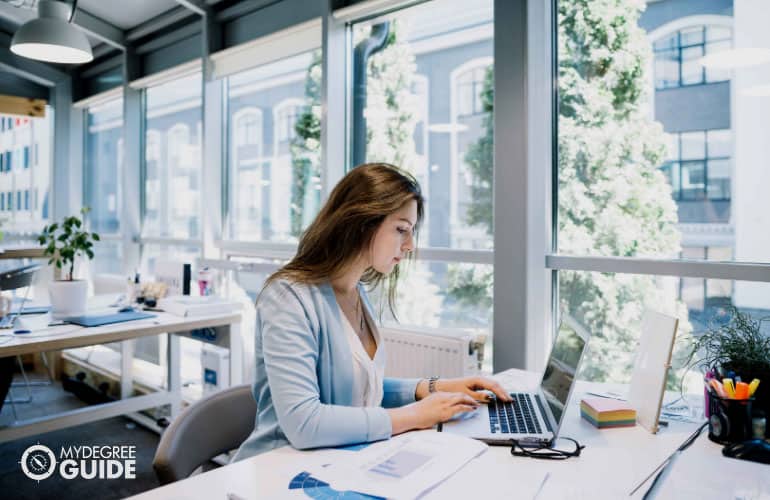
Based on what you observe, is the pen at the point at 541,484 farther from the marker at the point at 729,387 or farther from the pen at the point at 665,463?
the marker at the point at 729,387

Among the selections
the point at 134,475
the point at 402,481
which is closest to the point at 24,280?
the point at 134,475

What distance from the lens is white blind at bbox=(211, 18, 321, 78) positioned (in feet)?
10.3

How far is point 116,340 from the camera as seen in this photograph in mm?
2449

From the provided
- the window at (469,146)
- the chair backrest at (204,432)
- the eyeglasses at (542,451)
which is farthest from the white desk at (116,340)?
the eyeglasses at (542,451)

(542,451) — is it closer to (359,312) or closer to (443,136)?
(359,312)

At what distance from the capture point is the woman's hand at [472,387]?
5.02 ft

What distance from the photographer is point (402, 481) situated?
1.01 metres

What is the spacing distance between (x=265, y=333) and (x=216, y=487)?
0.35 m

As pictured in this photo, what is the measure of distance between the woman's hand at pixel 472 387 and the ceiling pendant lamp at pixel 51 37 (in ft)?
8.79

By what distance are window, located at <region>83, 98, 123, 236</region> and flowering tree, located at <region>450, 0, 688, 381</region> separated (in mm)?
4171

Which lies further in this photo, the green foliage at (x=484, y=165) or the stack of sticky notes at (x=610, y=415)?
the green foliage at (x=484, y=165)

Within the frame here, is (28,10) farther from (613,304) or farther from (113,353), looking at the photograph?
(613,304)
